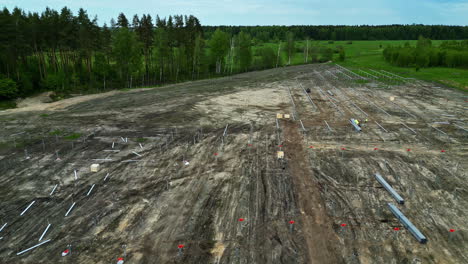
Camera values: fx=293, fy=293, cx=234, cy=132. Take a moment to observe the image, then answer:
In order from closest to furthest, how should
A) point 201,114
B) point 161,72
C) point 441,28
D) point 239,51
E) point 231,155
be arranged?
1. point 231,155
2. point 201,114
3. point 161,72
4. point 239,51
5. point 441,28

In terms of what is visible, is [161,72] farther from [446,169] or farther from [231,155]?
[446,169]

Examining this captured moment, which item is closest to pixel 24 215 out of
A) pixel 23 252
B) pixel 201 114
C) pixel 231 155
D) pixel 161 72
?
pixel 23 252

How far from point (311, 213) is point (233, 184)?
13.8 feet

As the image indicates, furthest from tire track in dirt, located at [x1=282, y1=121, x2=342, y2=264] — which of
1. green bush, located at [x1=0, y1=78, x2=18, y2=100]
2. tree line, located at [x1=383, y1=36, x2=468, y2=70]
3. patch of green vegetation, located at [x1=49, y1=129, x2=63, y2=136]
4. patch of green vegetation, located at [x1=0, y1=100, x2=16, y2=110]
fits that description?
tree line, located at [x1=383, y1=36, x2=468, y2=70]

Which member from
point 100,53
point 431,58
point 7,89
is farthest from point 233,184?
point 431,58

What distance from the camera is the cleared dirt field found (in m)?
10.6

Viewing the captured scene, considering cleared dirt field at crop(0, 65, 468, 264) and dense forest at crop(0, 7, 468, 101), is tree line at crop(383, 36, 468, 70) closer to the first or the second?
dense forest at crop(0, 7, 468, 101)

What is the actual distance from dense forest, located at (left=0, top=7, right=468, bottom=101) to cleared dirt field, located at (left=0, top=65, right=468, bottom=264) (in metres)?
12.4

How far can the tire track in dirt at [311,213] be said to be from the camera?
1028 cm

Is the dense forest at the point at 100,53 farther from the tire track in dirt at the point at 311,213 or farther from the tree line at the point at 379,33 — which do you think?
the tree line at the point at 379,33

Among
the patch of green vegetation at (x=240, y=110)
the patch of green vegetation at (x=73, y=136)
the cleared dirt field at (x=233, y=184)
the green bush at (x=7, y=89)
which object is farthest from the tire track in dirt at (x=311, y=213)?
the green bush at (x=7, y=89)

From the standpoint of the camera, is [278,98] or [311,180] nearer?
[311,180]

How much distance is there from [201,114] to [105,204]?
1507 centimetres

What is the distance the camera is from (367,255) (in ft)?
33.3
